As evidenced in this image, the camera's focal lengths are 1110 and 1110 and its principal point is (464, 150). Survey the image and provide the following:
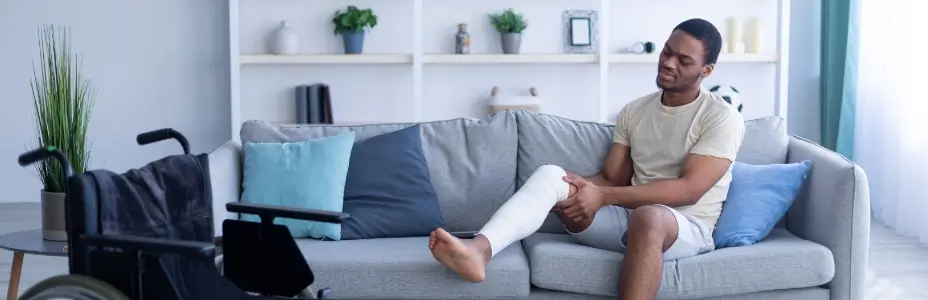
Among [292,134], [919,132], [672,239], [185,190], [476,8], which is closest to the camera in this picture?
[185,190]

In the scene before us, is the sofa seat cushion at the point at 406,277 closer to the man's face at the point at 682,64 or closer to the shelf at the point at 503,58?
the man's face at the point at 682,64

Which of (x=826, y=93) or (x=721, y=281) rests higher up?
(x=826, y=93)

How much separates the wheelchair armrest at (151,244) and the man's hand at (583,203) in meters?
1.26

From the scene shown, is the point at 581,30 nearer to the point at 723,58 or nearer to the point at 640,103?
the point at 723,58

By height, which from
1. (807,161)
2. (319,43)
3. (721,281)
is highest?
(319,43)

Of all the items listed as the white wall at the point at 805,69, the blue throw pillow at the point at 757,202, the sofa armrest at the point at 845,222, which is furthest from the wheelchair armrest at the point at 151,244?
the white wall at the point at 805,69

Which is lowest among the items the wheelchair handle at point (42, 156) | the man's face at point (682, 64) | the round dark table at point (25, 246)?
the round dark table at point (25, 246)

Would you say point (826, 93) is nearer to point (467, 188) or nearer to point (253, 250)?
point (467, 188)

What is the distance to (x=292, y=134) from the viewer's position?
3.66 metres

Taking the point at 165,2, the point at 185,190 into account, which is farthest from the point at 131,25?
the point at 185,190

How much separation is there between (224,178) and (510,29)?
2651mm

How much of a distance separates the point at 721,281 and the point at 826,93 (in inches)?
132

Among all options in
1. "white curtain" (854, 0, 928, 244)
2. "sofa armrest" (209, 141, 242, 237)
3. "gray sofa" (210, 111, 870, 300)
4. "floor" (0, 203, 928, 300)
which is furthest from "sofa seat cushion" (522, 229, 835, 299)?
"white curtain" (854, 0, 928, 244)

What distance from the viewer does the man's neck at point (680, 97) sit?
333 cm
